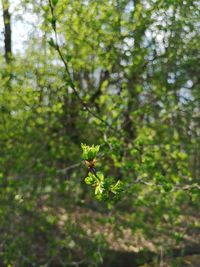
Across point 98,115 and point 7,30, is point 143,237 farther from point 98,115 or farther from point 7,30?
point 7,30

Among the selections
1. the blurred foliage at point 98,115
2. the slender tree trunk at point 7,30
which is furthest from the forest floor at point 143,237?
the slender tree trunk at point 7,30

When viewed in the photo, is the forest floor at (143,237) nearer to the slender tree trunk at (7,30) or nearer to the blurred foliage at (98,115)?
the blurred foliage at (98,115)

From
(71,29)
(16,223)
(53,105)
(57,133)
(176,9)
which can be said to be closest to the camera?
(176,9)

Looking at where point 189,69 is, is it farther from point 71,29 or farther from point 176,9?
point 71,29

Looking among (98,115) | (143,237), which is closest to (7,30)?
(98,115)

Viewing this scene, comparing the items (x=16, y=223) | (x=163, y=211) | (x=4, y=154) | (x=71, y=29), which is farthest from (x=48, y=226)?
(x=71, y=29)

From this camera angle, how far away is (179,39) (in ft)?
23.1

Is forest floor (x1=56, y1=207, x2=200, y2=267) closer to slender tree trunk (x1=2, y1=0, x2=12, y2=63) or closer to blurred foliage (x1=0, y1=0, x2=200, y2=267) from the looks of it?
blurred foliage (x1=0, y1=0, x2=200, y2=267)

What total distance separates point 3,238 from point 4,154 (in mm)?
1514

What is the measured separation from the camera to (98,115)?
7945mm

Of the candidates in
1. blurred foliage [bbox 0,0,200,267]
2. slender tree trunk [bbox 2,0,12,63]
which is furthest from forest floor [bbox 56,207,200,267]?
slender tree trunk [bbox 2,0,12,63]

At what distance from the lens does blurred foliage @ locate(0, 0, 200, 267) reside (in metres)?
7.17

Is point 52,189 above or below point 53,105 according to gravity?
below

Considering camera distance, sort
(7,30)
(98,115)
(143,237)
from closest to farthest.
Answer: (98,115) < (7,30) < (143,237)
